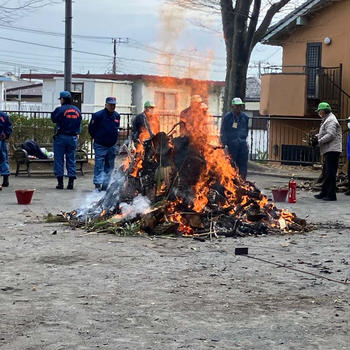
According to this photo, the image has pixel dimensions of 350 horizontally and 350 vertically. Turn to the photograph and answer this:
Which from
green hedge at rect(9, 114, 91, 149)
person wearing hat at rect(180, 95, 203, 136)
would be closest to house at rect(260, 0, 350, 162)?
green hedge at rect(9, 114, 91, 149)

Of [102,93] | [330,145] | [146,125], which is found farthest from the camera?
[102,93]

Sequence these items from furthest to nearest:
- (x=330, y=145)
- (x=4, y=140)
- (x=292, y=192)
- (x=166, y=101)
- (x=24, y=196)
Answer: (x=4, y=140), (x=330, y=145), (x=166, y=101), (x=292, y=192), (x=24, y=196)

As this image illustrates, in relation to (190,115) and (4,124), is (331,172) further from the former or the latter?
(4,124)

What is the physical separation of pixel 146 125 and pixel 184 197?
7.94 ft

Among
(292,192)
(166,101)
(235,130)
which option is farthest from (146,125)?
(292,192)

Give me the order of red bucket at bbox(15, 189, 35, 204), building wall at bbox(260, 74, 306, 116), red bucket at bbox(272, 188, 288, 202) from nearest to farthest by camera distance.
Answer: red bucket at bbox(15, 189, 35, 204) < red bucket at bbox(272, 188, 288, 202) < building wall at bbox(260, 74, 306, 116)

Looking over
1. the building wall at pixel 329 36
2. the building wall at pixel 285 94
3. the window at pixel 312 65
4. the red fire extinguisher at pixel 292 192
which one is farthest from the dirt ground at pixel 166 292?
the window at pixel 312 65

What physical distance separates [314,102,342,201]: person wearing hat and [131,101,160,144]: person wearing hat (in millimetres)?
3410

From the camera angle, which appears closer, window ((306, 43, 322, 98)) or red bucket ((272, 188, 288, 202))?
red bucket ((272, 188, 288, 202))

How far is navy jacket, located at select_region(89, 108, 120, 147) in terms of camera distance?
1515 centimetres

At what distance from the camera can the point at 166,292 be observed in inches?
276

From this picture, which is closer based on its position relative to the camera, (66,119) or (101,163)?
(101,163)

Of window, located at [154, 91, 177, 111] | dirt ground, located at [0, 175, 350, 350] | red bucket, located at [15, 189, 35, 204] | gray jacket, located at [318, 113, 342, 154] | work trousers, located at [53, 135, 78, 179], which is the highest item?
window, located at [154, 91, 177, 111]

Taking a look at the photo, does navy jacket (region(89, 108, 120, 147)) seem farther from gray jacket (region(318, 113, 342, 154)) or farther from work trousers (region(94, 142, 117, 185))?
gray jacket (region(318, 113, 342, 154))
